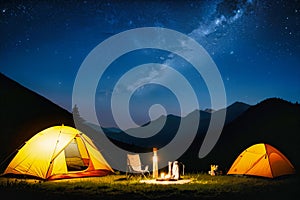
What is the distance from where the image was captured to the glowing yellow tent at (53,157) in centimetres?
1277

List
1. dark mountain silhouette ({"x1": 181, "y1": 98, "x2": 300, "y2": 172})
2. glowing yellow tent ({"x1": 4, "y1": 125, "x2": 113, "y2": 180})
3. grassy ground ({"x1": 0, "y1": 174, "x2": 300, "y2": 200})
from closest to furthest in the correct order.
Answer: grassy ground ({"x1": 0, "y1": 174, "x2": 300, "y2": 200})
glowing yellow tent ({"x1": 4, "y1": 125, "x2": 113, "y2": 180})
dark mountain silhouette ({"x1": 181, "y1": 98, "x2": 300, "y2": 172})

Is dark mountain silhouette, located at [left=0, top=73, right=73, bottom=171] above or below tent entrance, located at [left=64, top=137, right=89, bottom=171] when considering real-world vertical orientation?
above

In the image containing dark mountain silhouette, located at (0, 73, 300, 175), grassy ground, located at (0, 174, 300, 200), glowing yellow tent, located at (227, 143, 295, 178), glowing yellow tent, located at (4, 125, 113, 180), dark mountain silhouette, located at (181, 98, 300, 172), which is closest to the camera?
grassy ground, located at (0, 174, 300, 200)

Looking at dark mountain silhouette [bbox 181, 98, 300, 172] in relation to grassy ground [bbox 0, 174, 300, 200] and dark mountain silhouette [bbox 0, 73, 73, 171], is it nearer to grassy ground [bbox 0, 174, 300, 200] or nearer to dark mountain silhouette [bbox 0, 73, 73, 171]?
grassy ground [bbox 0, 174, 300, 200]

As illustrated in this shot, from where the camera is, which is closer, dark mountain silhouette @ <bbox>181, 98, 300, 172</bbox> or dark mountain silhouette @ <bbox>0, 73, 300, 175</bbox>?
dark mountain silhouette @ <bbox>181, 98, 300, 172</bbox>

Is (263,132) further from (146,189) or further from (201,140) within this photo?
(146,189)

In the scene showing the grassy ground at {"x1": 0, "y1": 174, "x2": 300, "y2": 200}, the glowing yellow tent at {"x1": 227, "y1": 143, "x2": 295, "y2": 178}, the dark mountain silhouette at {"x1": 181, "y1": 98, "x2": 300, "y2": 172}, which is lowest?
the grassy ground at {"x1": 0, "y1": 174, "x2": 300, "y2": 200}

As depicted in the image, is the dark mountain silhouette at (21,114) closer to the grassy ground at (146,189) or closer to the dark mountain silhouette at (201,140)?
the dark mountain silhouette at (201,140)

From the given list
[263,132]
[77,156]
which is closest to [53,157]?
[77,156]

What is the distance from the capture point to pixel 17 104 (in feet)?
127

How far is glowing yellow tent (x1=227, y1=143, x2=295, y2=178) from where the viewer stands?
43.3 ft

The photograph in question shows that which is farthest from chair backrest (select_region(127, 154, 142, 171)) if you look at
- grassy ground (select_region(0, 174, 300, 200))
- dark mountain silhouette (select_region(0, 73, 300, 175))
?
dark mountain silhouette (select_region(0, 73, 300, 175))

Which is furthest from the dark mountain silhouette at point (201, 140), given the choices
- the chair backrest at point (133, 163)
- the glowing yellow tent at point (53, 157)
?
the chair backrest at point (133, 163)

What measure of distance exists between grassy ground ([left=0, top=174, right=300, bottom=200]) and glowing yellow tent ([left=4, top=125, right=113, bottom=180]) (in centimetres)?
58
